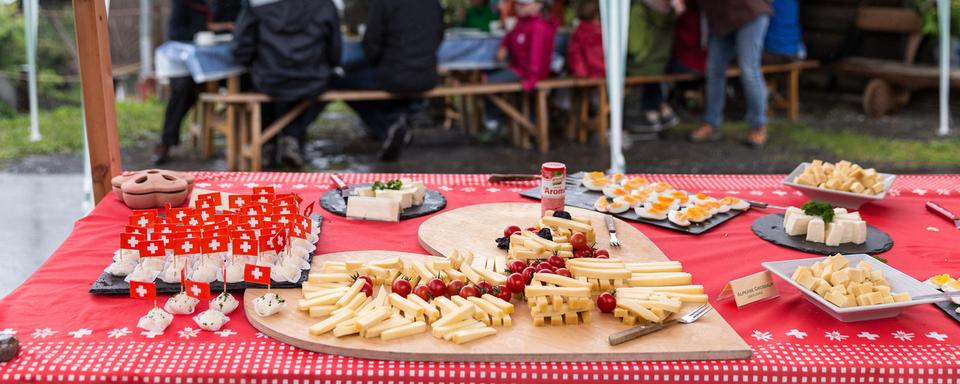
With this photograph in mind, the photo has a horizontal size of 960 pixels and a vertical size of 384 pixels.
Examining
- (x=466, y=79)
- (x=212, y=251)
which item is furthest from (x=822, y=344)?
(x=466, y=79)

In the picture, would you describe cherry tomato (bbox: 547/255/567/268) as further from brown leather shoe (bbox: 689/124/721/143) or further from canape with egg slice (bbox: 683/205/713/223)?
brown leather shoe (bbox: 689/124/721/143)

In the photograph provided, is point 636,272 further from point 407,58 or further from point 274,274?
point 407,58

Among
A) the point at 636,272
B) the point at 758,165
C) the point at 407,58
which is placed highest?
the point at 407,58

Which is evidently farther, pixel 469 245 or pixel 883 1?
pixel 883 1

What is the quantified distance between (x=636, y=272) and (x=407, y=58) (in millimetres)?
4482

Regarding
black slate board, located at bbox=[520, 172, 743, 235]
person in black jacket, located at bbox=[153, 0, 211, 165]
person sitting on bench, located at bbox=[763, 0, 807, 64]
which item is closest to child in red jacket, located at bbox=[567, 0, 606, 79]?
person sitting on bench, located at bbox=[763, 0, 807, 64]

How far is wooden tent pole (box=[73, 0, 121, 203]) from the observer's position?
2684mm

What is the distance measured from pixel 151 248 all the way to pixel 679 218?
142 centimetres

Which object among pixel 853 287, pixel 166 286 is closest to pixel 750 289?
pixel 853 287

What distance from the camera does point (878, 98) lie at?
8.77 metres

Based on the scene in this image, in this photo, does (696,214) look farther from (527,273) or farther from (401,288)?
(401,288)

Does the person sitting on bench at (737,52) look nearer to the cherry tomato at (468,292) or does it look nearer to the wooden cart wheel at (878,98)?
the wooden cart wheel at (878,98)

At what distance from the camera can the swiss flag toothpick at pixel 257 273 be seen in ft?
6.08

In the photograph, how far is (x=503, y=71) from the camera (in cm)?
709
